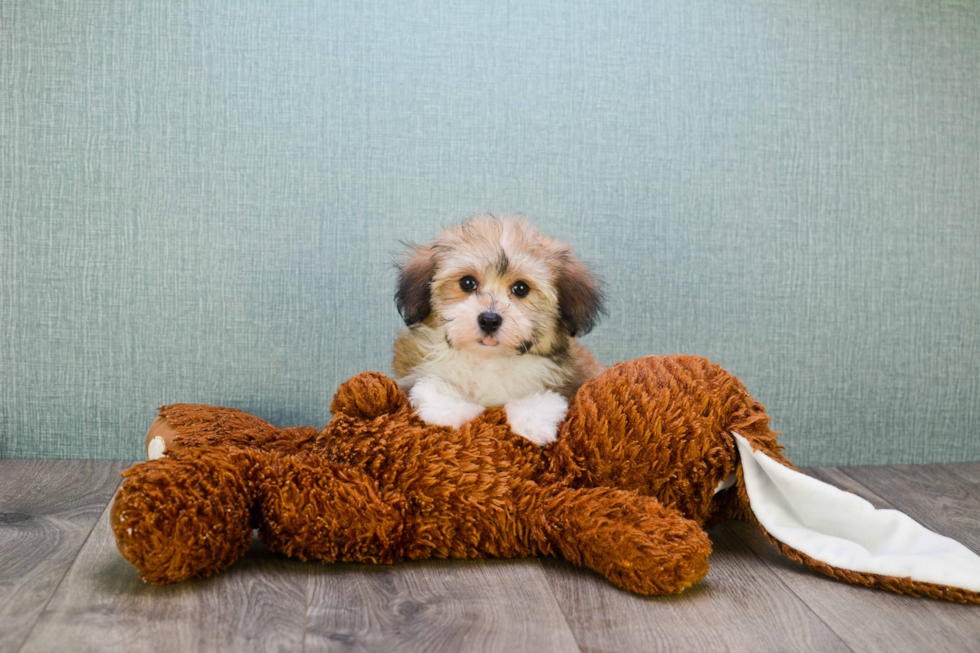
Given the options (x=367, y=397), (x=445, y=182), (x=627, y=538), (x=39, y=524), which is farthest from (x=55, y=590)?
(x=445, y=182)

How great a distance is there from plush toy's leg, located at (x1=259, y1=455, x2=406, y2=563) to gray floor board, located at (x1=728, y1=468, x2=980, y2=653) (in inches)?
25.7

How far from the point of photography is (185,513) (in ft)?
3.78

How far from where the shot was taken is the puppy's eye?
1.39 m

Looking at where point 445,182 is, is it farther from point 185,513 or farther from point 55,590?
point 55,590

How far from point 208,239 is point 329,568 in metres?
0.98

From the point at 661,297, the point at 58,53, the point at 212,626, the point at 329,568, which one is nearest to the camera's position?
the point at 212,626

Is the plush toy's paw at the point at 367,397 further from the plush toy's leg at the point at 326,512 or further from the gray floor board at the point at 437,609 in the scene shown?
the gray floor board at the point at 437,609

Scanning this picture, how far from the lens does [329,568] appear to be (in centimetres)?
131

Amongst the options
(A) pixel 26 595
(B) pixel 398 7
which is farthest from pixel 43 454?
(B) pixel 398 7

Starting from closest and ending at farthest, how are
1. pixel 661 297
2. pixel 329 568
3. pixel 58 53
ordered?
pixel 329 568 → pixel 58 53 → pixel 661 297

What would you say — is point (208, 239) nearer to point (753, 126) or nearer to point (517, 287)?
point (517, 287)

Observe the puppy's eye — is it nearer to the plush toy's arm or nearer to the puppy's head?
the puppy's head

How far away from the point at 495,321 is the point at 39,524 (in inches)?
37.1

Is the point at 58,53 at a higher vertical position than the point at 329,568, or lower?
Answer: higher
